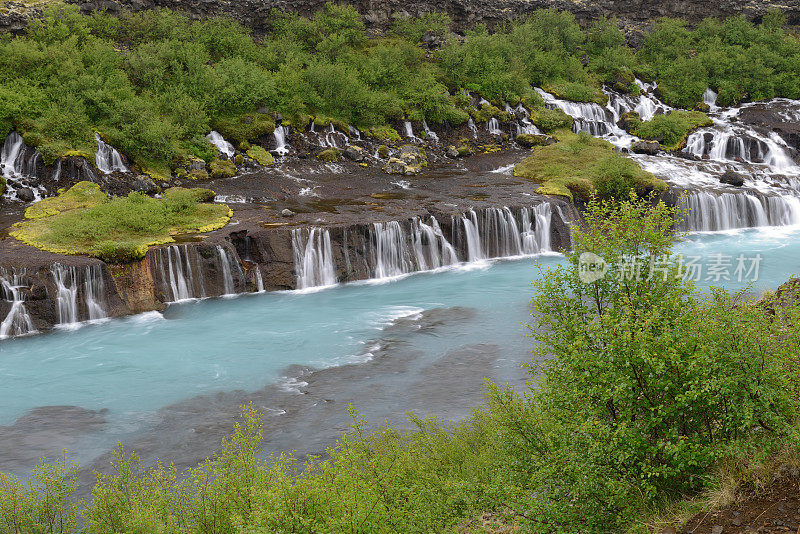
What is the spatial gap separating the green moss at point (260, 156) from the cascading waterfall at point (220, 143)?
52.0 inches

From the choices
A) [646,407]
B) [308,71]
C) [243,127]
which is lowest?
[646,407]

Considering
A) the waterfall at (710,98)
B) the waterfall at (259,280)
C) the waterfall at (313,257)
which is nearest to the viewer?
the waterfall at (259,280)

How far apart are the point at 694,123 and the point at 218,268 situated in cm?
4297

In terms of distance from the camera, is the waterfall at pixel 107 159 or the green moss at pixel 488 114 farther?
the green moss at pixel 488 114

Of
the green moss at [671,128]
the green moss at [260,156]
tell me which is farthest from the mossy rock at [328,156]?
the green moss at [671,128]

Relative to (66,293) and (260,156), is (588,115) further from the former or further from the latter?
(66,293)

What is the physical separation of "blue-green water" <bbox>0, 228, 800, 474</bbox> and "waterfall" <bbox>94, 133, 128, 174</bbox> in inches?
561

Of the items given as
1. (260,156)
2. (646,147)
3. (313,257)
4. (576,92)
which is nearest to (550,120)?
(576,92)

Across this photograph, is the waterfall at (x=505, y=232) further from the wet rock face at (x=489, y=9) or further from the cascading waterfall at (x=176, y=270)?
the wet rock face at (x=489, y=9)

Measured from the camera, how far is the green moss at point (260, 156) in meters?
41.6

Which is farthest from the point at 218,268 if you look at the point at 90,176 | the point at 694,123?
the point at 694,123

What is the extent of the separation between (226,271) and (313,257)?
13.6 ft

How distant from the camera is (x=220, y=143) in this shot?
4275 cm

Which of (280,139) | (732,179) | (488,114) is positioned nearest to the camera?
(732,179)
